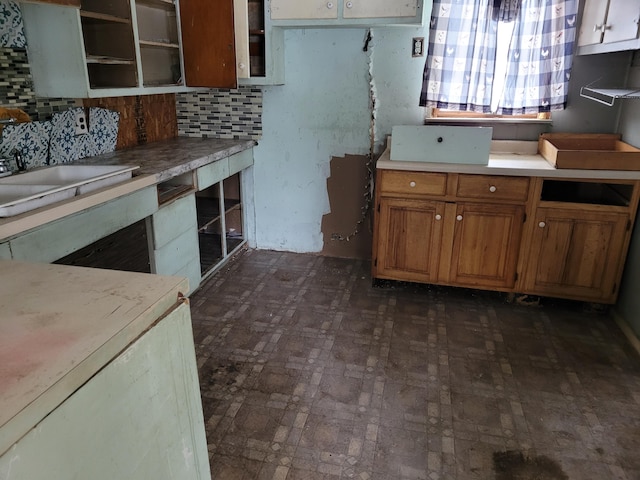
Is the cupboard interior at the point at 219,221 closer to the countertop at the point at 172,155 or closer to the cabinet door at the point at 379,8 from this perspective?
the countertop at the point at 172,155

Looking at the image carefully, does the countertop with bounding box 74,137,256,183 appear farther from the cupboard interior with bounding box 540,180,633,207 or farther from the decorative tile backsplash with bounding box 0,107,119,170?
the cupboard interior with bounding box 540,180,633,207

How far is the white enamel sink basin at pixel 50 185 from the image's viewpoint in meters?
1.73

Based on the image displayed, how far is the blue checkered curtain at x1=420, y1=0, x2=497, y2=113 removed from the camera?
2875mm

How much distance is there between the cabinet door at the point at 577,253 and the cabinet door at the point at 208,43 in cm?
209

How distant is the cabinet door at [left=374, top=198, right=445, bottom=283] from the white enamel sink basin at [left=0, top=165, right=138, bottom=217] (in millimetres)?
1521

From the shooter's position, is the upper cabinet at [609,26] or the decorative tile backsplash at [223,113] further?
the decorative tile backsplash at [223,113]

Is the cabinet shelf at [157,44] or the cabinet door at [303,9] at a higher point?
the cabinet door at [303,9]

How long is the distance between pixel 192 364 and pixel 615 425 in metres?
1.76

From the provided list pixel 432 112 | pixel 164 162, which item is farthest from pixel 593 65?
pixel 164 162

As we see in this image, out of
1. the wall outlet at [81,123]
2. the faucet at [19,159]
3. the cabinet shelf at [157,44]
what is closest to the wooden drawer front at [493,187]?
the cabinet shelf at [157,44]

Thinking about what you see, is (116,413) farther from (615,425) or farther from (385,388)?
(615,425)

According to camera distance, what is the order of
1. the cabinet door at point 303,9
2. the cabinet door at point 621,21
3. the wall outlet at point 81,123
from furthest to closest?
the cabinet door at point 303,9 → the wall outlet at point 81,123 → the cabinet door at point 621,21

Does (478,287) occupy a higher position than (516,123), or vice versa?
(516,123)

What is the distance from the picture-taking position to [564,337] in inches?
101
